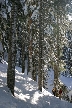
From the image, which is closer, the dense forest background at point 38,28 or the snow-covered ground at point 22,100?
the snow-covered ground at point 22,100

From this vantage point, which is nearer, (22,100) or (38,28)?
(22,100)

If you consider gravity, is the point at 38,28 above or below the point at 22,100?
above

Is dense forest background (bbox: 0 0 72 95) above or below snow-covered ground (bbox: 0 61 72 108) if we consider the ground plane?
above

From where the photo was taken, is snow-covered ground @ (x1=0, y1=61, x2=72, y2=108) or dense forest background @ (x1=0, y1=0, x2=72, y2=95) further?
dense forest background @ (x1=0, y1=0, x2=72, y2=95)

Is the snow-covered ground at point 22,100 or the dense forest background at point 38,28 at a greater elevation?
the dense forest background at point 38,28

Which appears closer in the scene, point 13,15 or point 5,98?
point 5,98

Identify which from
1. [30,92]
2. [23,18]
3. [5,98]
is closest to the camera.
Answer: [5,98]

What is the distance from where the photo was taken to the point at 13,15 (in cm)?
1397

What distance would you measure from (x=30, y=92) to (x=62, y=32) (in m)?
9.03

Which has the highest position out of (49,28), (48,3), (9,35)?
(48,3)

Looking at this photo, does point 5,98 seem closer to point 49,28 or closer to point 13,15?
point 13,15

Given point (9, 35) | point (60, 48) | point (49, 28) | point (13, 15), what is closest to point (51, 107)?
point (9, 35)

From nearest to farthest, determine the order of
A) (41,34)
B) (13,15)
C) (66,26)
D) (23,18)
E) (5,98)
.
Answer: (5,98) < (13,15) < (23,18) < (41,34) < (66,26)

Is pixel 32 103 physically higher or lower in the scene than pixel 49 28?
lower
